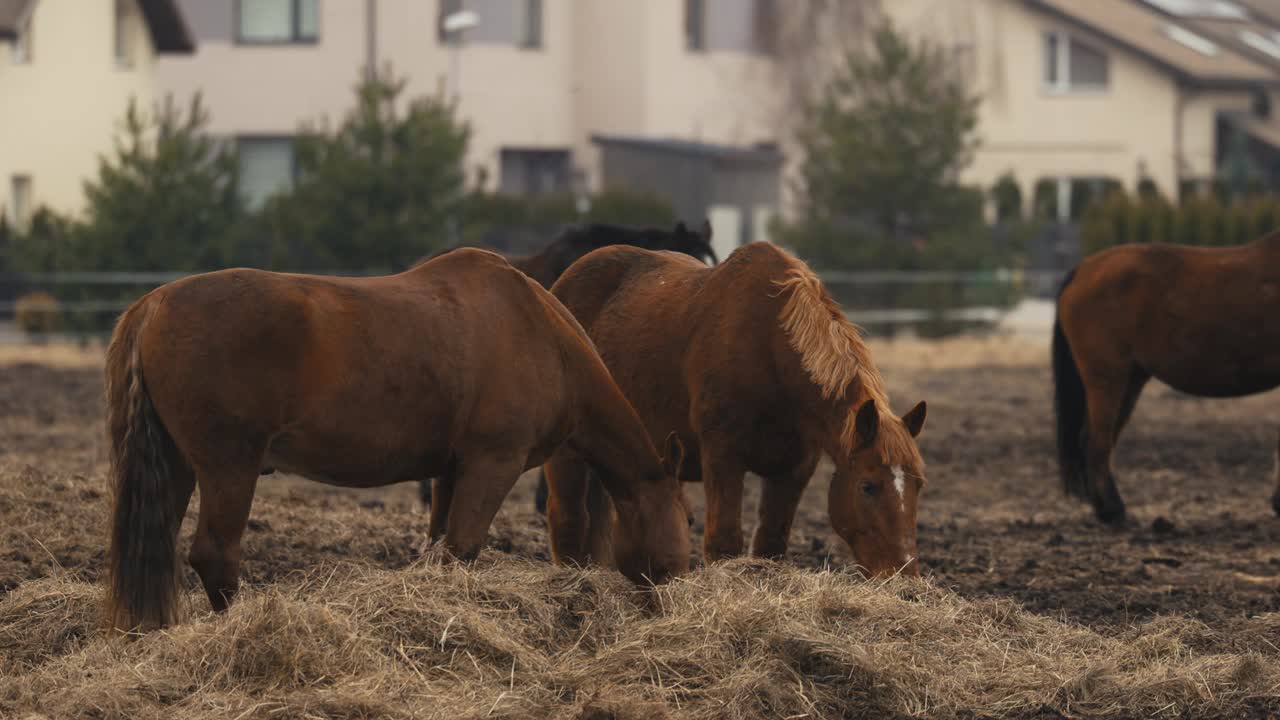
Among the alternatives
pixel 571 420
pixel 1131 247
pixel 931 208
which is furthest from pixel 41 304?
pixel 571 420

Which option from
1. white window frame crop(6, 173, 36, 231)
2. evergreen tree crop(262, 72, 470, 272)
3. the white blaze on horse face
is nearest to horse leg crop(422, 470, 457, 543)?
the white blaze on horse face

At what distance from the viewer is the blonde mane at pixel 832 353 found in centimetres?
667

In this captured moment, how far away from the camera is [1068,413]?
11227 mm

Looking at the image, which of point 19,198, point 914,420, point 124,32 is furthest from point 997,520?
point 124,32

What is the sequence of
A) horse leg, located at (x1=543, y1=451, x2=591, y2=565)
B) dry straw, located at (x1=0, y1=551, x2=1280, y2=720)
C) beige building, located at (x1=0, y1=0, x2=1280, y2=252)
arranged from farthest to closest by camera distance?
beige building, located at (x1=0, y1=0, x2=1280, y2=252)
horse leg, located at (x1=543, y1=451, x2=591, y2=565)
dry straw, located at (x1=0, y1=551, x2=1280, y2=720)

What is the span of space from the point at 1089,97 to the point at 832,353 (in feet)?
113

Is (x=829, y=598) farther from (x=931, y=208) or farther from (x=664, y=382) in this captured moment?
(x=931, y=208)

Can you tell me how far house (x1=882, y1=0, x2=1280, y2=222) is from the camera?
38906 millimetres

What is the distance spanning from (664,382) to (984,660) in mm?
2046

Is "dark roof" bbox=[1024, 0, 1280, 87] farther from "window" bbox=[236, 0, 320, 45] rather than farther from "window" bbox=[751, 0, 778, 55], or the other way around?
"window" bbox=[236, 0, 320, 45]

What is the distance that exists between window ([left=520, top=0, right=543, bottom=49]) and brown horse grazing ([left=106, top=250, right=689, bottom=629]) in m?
29.0

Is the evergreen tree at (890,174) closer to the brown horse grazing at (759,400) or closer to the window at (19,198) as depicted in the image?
the window at (19,198)

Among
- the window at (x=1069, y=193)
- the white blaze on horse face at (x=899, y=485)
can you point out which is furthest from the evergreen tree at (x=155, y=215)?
the window at (x=1069, y=193)

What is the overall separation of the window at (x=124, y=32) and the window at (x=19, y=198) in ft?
9.53
